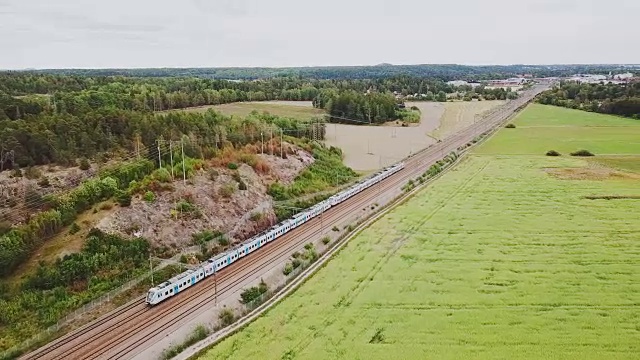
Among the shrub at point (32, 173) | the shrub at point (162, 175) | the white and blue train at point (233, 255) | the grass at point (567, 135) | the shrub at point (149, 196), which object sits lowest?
the white and blue train at point (233, 255)

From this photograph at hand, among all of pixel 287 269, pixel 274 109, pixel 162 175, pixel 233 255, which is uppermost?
pixel 162 175

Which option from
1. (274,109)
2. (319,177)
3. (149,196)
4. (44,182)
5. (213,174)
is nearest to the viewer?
(149,196)

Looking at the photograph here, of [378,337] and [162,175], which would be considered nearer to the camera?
[378,337]

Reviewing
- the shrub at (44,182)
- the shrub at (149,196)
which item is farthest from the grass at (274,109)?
the shrub at (149,196)

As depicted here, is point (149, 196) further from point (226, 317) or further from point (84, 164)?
point (226, 317)

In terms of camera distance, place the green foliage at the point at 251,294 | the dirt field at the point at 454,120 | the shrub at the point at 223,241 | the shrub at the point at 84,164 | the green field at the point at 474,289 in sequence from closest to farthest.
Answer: the green field at the point at 474,289 < the green foliage at the point at 251,294 < the shrub at the point at 223,241 < the shrub at the point at 84,164 < the dirt field at the point at 454,120

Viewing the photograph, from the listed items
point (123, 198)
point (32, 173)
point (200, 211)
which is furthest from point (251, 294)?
point (32, 173)

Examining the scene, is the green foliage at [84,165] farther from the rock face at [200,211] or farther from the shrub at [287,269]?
the shrub at [287,269]
